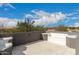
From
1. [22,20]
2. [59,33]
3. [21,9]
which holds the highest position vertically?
[21,9]

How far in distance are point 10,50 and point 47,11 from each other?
734 mm

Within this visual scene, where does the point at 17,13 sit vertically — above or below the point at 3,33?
above

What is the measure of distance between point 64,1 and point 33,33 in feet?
2.01

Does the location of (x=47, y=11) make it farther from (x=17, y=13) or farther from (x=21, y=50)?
(x=21, y=50)

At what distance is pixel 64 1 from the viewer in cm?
238

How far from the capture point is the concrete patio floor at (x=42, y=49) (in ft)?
7.73

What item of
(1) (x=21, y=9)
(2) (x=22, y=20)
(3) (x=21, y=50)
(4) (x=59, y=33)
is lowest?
(3) (x=21, y=50)

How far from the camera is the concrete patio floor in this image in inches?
92.8

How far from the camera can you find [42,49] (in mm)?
2387

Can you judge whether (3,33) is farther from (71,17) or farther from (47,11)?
(71,17)

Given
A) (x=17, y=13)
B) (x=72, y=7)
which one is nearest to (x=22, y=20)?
(x=17, y=13)

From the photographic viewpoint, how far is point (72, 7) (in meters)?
2.38

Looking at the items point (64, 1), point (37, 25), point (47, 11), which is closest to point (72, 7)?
point (64, 1)

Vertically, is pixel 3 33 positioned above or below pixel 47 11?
below
